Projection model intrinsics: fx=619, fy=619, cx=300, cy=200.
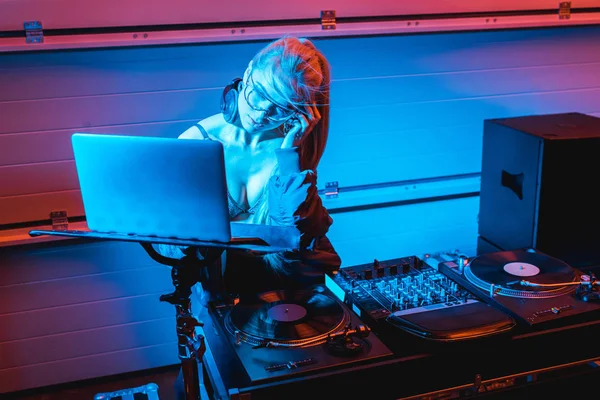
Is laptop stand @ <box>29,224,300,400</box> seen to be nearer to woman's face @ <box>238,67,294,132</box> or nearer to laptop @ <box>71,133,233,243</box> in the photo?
laptop @ <box>71,133,233,243</box>

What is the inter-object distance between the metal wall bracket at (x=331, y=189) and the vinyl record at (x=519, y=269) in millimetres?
1097

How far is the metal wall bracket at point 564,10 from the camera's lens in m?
3.22

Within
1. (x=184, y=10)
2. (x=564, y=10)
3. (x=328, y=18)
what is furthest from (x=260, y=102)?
(x=564, y=10)

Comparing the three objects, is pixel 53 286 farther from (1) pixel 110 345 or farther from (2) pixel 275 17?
(2) pixel 275 17

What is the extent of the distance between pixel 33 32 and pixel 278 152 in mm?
1283

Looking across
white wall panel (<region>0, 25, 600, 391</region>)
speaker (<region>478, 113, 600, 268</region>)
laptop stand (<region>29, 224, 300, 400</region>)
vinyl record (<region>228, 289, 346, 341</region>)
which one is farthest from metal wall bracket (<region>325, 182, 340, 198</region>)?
laptop stand (<region>29, 224, 300, 400</region>)

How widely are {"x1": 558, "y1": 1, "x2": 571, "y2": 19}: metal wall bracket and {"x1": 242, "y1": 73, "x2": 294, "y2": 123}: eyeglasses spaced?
195 cm

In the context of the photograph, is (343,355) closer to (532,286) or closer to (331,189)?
(532,286)

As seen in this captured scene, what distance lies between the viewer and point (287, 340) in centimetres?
173

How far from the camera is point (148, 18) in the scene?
2662mm

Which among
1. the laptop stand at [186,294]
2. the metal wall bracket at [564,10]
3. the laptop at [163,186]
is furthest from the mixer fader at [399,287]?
the metal wall bracket at [564,10]

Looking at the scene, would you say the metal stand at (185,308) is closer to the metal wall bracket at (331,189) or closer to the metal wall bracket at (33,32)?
the metal wall bracket at (33,32)

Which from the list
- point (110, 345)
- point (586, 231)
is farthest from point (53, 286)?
point (586, 231)

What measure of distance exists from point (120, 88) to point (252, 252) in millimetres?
1077
